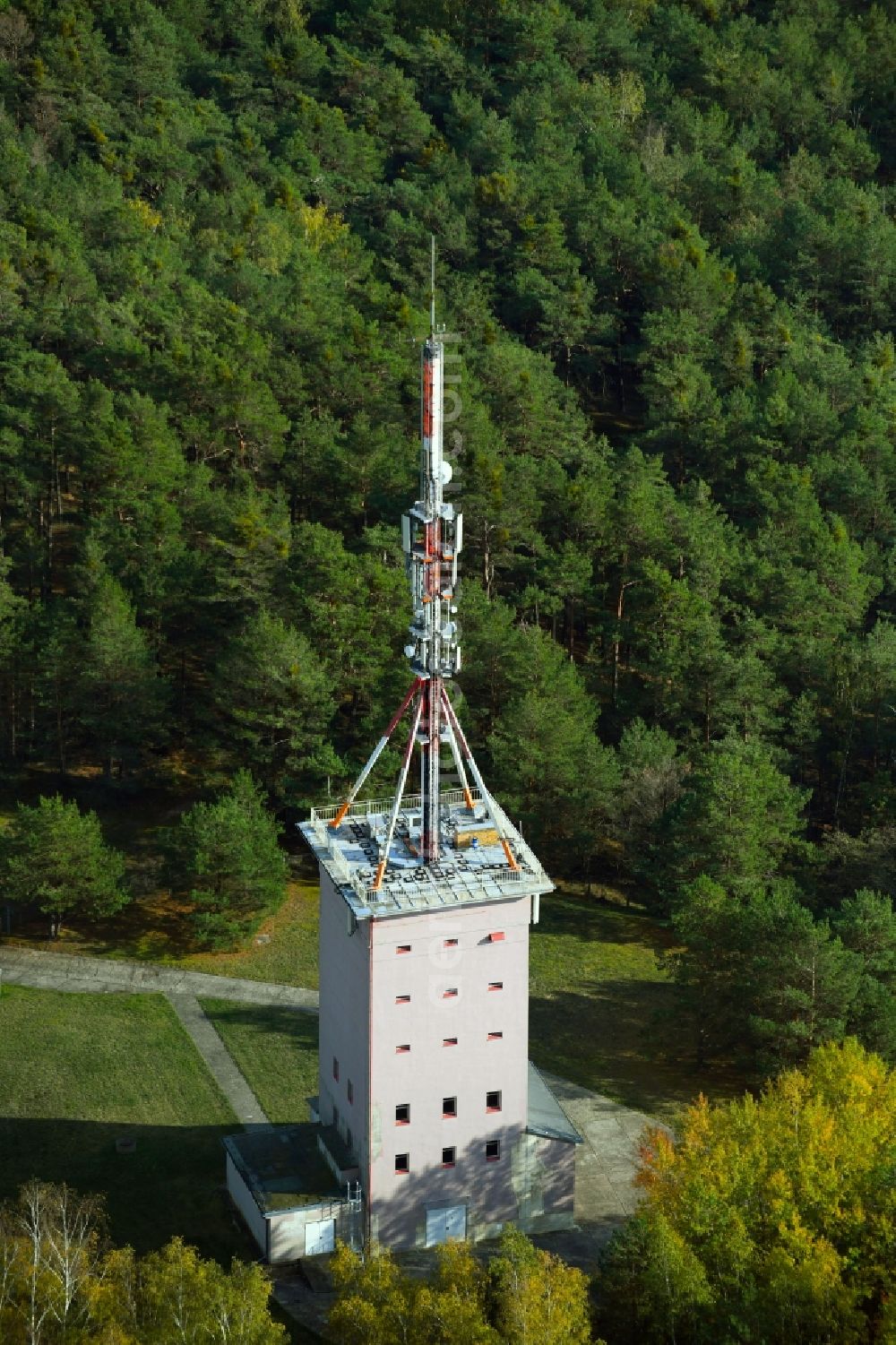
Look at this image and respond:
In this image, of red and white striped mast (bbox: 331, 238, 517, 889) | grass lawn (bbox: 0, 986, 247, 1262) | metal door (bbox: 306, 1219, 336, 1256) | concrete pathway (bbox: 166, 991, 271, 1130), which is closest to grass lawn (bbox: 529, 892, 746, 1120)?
concrete pathway (bbox: 166, 991, 271, 1130)

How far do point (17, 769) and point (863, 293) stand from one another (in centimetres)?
5958

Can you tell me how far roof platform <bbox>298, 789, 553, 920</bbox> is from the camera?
45.2m

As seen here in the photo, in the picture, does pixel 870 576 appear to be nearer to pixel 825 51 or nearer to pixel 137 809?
pixel 137 809

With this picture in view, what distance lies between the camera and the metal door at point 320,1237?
46531 millimetres

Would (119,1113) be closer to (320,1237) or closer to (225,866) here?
(320,1237)

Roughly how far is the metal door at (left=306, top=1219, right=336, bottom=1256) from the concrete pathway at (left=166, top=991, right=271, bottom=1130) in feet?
26.9

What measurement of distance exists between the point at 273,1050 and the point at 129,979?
7.67 meters

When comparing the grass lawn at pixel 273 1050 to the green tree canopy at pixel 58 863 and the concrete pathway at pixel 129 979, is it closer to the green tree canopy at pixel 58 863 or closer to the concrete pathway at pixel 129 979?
the concrete pathway at pixel 129 979

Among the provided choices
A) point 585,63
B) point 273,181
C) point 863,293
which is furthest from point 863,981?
point 585,63

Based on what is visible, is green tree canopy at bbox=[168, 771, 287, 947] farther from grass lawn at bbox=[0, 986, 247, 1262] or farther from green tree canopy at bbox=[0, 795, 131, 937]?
grass lawn at bbox=[0, 986, 247, 1262]

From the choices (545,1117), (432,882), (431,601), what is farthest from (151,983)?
(431,601)

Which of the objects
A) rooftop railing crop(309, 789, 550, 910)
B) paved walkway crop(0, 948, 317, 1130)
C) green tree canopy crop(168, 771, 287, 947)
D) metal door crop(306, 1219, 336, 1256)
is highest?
rooftop railing crop(309, 789, 550, 910)

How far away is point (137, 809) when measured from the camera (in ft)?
249

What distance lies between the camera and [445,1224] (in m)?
47.2
